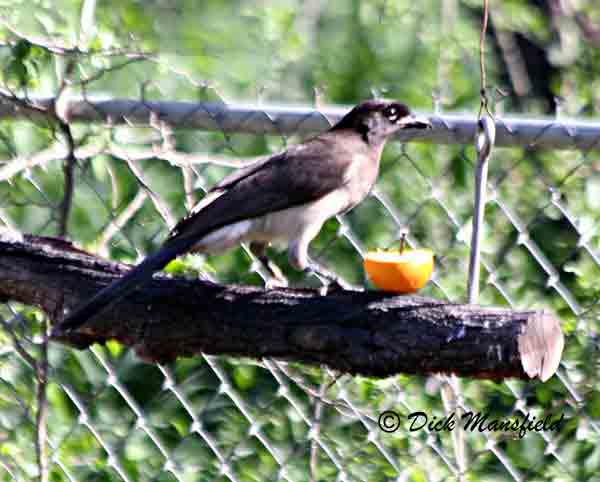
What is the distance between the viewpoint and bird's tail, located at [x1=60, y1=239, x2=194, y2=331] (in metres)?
3.82

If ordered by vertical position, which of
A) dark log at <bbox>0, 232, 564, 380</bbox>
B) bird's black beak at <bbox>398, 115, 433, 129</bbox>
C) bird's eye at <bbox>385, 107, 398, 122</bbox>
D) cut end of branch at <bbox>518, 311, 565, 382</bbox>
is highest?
bird's eye at <bbox>385, 107, 398, 122</bbox>

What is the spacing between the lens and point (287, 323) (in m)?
3.73

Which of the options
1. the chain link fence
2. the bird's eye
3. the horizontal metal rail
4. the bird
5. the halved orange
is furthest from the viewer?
the bird's eye

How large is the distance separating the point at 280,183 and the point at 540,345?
4.97 ft

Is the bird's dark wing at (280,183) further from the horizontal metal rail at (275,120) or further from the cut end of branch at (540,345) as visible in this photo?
the cut end of branch at (540,345)

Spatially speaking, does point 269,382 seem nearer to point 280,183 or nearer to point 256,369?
point 256,369

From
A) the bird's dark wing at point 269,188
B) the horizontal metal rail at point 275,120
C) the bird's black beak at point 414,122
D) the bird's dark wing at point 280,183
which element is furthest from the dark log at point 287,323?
the bird's black beak at point 414,122

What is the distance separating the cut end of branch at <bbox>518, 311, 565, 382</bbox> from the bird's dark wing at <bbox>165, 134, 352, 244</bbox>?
1363mm

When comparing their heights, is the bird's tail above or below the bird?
below

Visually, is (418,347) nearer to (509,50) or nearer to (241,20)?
(241,20)

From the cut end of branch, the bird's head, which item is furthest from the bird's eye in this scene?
the cut end of branch

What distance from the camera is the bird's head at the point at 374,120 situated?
4.93m

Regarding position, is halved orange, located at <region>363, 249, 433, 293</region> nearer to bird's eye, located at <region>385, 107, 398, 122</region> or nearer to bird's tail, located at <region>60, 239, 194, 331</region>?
bird's tail, located at <region>60, 239, 194, 331</region>

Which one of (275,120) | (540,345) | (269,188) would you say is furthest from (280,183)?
(540,345)
